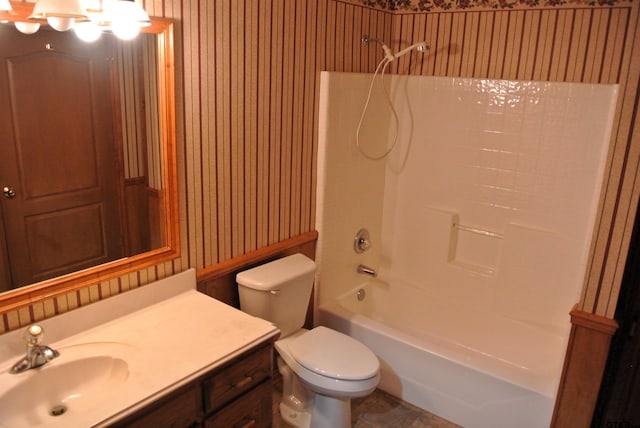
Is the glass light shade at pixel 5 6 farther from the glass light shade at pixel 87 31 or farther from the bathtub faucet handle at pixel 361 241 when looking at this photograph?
the bathtub faucet handle at pixel 361 241

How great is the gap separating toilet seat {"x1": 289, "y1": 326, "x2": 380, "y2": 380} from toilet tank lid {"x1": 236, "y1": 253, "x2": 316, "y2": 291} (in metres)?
0.29

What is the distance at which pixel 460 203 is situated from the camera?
9.67ft

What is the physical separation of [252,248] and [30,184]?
3.40ft

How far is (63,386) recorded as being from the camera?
1536 mm

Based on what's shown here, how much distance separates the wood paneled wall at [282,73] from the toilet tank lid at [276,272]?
0.39 feet

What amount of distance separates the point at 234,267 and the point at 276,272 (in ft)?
0.63

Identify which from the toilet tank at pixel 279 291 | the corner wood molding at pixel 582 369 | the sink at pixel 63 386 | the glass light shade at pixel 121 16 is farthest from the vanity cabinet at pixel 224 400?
the corner wood molding at pixel 582 369

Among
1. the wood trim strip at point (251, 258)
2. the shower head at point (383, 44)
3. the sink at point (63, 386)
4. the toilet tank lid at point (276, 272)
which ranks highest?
the shower head at point (383, 44)

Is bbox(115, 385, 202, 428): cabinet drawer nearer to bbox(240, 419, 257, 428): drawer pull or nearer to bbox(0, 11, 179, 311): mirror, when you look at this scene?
bbox(240, 419, 257, 428): drawer pull

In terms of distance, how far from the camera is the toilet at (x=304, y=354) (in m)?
2.07

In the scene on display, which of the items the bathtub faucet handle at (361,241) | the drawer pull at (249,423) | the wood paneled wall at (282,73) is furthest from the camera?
the bathtub faucet handle at (361,241)

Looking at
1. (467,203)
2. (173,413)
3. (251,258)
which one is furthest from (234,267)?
(467,203)

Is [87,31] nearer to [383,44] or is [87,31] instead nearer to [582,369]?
[383,44]

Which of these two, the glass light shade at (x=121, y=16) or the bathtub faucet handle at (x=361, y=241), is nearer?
the glass light shade at (x=121, y=16)
